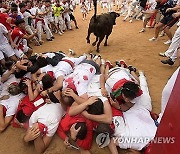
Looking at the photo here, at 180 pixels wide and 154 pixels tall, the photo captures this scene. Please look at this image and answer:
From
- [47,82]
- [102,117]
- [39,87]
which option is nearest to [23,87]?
[39,87]

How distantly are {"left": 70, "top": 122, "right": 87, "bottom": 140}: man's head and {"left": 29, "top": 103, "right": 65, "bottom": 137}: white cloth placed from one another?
50cm

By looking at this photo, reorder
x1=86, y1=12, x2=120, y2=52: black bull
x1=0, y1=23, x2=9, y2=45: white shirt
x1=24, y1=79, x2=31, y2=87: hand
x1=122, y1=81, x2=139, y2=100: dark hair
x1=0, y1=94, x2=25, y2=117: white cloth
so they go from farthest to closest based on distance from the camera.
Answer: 1. x1=86, y1=12, x2=120, y2=52: black bull
2. x1=0, y1=23, x2=9, y2=45: white shirt
3. x1=24, y1=79, x2=31, y2=87: hand
4. x1=0, y1=94, x2=25, y2=117: white cloth
5. x1=122, y1=81, x2=139, y2=100: dark hair

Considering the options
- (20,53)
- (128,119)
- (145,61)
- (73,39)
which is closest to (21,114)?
(128,119)

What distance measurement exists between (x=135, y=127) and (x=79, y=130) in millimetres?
742

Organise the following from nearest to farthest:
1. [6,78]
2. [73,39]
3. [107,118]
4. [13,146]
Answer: [107,118]
[13,146]
[6,78]
[73,39]

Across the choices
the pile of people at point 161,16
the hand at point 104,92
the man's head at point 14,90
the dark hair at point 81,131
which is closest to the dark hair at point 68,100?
the dark hair at point 81,131

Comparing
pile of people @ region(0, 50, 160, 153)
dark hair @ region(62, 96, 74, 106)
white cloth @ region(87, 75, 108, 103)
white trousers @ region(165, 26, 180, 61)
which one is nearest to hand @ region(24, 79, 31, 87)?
pile of people @ region(0, 50, 160, 153)

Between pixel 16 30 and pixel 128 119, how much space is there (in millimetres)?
3713

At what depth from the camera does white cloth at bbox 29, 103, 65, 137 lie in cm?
323

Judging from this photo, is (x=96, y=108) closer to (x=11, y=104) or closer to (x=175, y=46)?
(x=11, y=104)

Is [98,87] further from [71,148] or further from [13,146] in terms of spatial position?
[13,146]

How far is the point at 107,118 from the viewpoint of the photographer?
9.53ft

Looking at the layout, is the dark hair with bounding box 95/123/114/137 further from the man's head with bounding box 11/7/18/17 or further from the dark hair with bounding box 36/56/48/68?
the man's head with bounding box 11/7/18/17

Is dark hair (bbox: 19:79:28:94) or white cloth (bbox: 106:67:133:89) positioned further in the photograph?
dark hair (bbox: 19:79:28:94)
